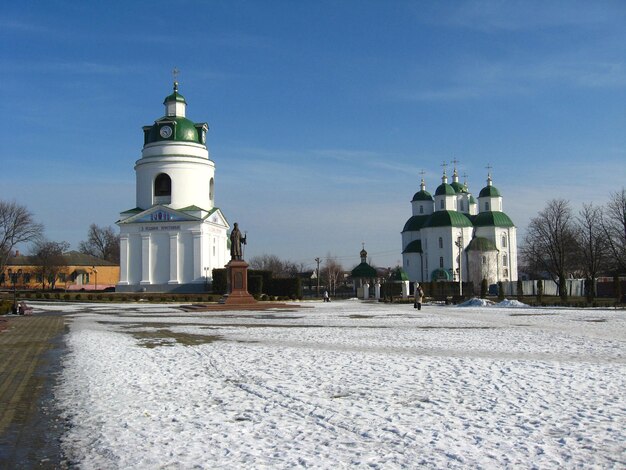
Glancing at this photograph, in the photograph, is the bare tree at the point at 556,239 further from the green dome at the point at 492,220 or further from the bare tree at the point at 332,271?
the bare tree at the point at 332,271

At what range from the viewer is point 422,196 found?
85312 millimetres

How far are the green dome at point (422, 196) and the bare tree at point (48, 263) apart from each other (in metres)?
46.0

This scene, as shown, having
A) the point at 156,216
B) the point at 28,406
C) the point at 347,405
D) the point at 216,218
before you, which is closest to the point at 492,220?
the point at 216,218

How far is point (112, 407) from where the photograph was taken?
796 centimetres

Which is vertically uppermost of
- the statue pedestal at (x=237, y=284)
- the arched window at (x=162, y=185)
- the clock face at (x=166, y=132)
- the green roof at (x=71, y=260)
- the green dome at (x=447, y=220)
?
the clock face at (x=166, y=132)

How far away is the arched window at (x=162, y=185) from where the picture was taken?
196 ft

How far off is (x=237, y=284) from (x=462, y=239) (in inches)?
1654

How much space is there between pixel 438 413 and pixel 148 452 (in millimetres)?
3109

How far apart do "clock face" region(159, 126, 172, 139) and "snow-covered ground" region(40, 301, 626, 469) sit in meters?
47.9

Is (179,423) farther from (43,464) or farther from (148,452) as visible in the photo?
(43,464)

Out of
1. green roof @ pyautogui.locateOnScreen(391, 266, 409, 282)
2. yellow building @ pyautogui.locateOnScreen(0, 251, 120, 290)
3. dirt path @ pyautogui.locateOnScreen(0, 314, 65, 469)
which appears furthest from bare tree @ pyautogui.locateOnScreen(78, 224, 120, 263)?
dirt path @ pyautogui.locateOnScreen(0, 314, 65, 469)

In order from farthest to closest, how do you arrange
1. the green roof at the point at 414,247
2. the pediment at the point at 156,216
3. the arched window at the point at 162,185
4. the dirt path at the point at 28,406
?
the green roof at the point at 414,247, the arched window at the point at 162,185, the pediment at the point at 156,216, the dirt path at the point at 28,406

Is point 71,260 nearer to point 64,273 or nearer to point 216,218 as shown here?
point 64,273

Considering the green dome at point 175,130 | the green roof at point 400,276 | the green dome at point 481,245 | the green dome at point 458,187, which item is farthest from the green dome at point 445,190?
the green dome at point 175,130
